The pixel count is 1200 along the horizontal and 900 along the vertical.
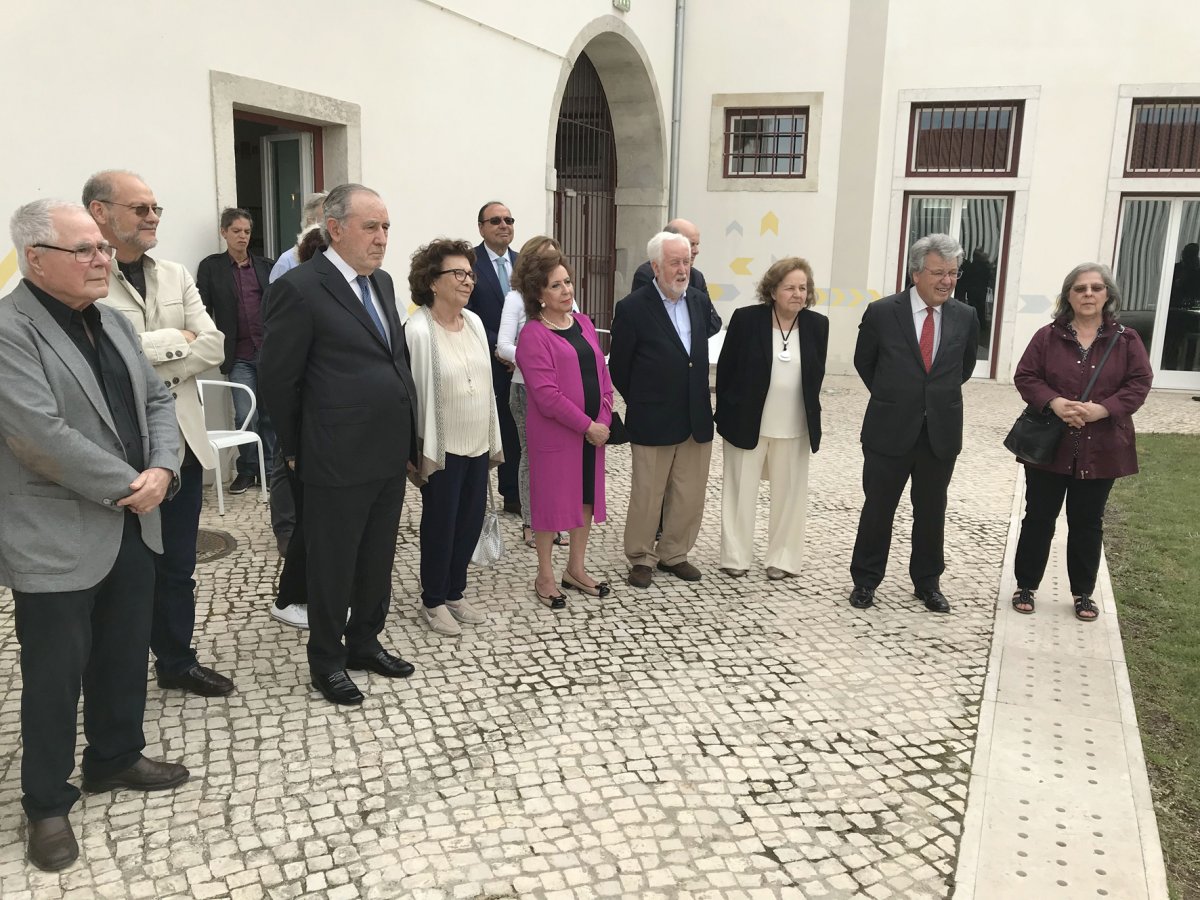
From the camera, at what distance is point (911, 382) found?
470 cm

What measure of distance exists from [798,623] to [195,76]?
4.71 meters

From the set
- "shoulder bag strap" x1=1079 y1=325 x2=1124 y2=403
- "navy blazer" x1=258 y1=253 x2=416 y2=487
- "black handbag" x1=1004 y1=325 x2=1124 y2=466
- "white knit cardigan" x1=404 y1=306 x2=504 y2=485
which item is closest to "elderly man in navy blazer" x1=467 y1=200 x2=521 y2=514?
"white knit cardigan" x1=404 y1=306 x2=504 y2=485

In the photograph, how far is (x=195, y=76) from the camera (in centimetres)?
582

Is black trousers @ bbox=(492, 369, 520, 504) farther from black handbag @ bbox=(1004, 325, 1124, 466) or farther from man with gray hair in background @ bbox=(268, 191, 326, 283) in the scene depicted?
black handbag @ bbox=(1004, 325, 1124, 466)

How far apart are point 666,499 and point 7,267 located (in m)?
3.55

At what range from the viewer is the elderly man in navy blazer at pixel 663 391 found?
4.92m

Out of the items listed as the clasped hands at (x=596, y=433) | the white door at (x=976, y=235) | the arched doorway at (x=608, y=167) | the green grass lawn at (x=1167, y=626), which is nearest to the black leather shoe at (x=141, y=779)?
the clasped hands at (x=596, y=433)

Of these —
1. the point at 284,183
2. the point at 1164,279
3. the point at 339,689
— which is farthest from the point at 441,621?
the point at 1164,279

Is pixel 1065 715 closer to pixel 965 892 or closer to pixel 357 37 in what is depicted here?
pixel 965 892

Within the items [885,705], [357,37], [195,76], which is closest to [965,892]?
[885,705]

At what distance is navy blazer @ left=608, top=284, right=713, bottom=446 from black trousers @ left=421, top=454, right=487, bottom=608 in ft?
3.28

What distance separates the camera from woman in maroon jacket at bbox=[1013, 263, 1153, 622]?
14.9 ft

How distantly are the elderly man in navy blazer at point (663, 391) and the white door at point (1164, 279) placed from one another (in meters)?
9.11

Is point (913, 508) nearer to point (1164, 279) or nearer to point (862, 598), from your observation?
point (862, 598)
